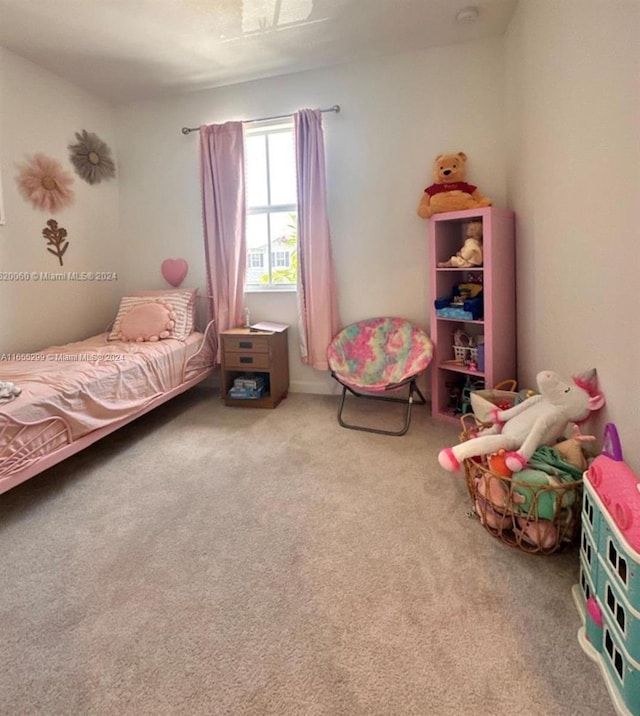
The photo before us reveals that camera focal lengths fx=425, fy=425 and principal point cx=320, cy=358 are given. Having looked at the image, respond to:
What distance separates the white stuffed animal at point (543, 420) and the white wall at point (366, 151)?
166 centimetres

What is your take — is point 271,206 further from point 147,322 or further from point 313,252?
point 147,322

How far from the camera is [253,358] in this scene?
3182mm

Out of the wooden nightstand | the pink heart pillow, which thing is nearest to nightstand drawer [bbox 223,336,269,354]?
the wooden nightstand

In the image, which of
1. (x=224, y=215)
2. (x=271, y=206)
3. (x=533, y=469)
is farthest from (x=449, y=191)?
(x=533, y=469)

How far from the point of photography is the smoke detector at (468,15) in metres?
2.51

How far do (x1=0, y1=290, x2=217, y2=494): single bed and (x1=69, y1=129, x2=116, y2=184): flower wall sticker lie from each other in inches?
45.8

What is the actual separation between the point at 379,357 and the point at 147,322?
1757 mm

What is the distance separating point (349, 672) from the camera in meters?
1.08

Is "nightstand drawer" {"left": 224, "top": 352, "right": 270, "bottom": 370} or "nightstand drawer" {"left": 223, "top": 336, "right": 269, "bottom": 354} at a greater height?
"nightstand drawer" {"left": 223, "top": 336, "right": 269, "bottom": 354}

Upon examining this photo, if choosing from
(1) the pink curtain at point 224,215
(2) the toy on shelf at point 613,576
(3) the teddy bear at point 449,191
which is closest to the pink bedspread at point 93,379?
(1) the pink curtain at point 224,215

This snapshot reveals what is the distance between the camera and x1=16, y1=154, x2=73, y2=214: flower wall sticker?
9.88 feet

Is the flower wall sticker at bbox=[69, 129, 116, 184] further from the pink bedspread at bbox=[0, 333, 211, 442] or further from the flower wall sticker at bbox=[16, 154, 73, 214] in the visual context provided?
the pink bedspread at bbox=[0, 333, 211, 442]

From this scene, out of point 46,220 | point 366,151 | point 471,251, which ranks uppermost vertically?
point 366,151

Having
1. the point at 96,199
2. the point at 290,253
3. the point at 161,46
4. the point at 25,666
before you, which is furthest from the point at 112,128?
the point at 25,666
